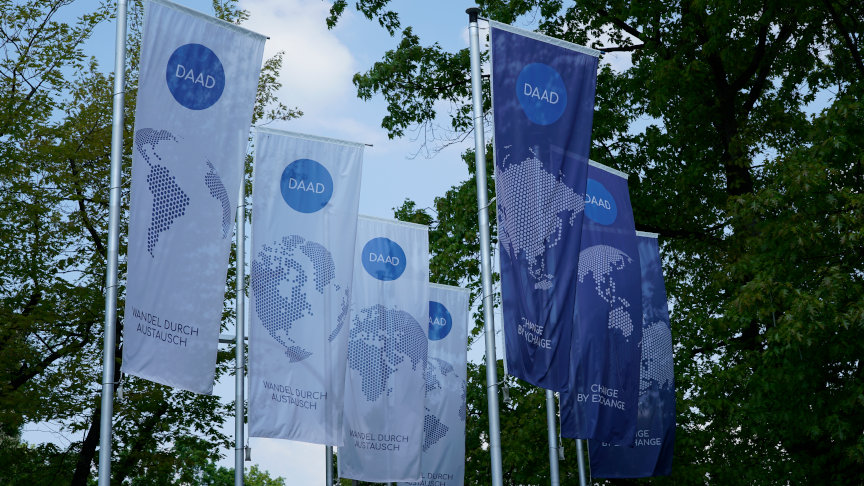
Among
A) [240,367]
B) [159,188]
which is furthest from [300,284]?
[159,188]

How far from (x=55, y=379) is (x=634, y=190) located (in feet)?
42.2

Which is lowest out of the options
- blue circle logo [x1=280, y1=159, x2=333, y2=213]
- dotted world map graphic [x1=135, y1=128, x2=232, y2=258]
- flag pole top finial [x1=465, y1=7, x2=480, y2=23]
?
dotted world map graphic [x1=135, y1=128, x2=232, y2=258]

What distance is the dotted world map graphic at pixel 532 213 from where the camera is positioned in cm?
1057

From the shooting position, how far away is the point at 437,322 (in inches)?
760

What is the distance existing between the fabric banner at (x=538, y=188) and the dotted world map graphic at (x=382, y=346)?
5.05 m

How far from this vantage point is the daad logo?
1927 centimetres

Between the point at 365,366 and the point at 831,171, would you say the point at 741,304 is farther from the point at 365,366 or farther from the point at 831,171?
the point at 365,366

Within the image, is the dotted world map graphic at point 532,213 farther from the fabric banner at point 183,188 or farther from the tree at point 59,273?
the tree at point 59,273

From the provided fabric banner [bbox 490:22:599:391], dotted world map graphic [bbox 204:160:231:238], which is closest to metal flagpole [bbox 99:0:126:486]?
dotted world map graphic [bbox 204:160:231:238]

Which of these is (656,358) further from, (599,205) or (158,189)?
(158,189)

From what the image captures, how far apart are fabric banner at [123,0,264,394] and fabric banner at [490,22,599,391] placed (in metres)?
2.81

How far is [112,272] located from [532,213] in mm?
4325

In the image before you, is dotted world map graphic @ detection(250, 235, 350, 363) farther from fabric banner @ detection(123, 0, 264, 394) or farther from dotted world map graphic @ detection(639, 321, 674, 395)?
dotted world map graphic @ detection(639, 321, 674, 395)

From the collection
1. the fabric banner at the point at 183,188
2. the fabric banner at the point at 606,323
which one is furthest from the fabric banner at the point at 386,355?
the fabric banner at the point at 183,188
